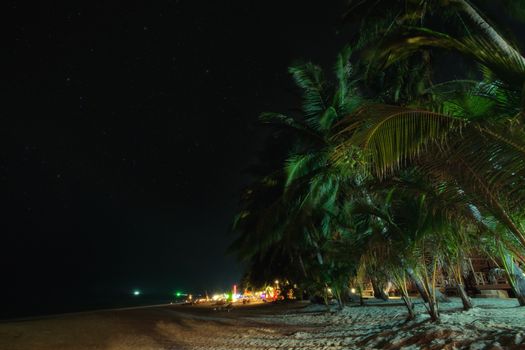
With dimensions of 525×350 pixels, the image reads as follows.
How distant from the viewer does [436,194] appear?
4.34 metres

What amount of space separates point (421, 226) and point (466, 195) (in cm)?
220

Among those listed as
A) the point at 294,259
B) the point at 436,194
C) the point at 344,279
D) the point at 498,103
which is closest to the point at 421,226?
the point at 436,194

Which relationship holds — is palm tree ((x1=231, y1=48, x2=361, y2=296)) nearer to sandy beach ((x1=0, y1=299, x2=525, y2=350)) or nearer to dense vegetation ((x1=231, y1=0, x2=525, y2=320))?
dense vegetation ((x1=231, y1=0, x2=525, y2=320))

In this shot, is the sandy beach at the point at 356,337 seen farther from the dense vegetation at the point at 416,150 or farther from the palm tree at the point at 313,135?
the palm tree at the point at 313,135

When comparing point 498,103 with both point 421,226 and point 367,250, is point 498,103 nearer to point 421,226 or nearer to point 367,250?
point 421,226

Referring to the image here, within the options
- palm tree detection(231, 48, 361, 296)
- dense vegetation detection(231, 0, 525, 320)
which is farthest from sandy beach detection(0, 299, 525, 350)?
palm tree detection(231, 48, 361, 296)

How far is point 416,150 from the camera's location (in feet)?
10.4

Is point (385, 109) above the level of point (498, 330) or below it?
above

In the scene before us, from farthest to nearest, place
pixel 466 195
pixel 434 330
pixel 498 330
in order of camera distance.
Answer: pixel 434 330, pixel 498 330, pixel 466 195

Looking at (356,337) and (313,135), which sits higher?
(313,135)

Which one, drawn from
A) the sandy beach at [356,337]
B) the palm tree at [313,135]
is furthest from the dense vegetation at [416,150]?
the sandy beach at [356,337]

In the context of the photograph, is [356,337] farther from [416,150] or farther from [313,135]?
[313,135]

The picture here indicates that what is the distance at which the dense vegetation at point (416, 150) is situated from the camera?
119 inches

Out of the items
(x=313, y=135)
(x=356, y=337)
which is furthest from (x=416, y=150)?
(x=313, y=135)
